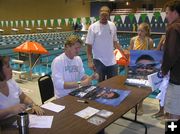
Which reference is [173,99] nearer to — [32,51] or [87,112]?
[87,112]

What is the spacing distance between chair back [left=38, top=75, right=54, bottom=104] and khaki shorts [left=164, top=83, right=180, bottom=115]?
124 centimetres

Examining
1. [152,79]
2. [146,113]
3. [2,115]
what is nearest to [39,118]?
[2,115]

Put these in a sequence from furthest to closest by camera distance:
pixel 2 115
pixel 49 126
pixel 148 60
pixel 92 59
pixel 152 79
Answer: pixel 92 59 → pixel 148 60 → pixel 152 79 → pixel 2 115 → pixel 49 126

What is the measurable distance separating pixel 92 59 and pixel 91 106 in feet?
5.36

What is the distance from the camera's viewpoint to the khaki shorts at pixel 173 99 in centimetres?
209

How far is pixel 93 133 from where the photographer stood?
1575 mm

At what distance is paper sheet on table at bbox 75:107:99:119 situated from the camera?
6.09ft

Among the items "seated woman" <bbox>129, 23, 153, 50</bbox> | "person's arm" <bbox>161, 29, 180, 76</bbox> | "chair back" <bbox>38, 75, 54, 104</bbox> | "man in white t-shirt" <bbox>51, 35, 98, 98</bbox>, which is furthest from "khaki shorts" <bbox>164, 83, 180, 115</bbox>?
"seated woman" <bbox>129, 23, 153, 50</bbox>

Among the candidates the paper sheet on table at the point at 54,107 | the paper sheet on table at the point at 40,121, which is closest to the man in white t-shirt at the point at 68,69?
the paper sheet on table at the point at 54,107

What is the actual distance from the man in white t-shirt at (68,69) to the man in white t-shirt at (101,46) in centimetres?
84

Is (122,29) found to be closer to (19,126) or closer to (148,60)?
(148,60)

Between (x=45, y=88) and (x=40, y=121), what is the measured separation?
3.12ft

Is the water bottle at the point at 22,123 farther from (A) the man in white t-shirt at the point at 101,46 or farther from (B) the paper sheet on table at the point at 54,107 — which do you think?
(A) the man in white t-shirt at the point at 101,46

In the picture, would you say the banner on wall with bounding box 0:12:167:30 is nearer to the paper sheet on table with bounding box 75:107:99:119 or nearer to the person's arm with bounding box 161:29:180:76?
the person's arm with bounding box 161:29:180:76
